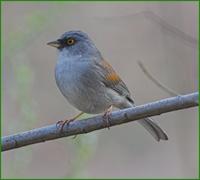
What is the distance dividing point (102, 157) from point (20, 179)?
9.65 ft

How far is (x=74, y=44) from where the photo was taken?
5.77m

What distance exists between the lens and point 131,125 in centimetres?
827

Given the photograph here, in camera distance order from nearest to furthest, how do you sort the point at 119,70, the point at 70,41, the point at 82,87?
the point at 82,87 < the point at 70,41 < the point at 119,70

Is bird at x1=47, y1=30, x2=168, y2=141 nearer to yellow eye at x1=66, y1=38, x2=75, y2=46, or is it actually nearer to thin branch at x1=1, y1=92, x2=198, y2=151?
yellow eye at x1=66, y1=38, x2=75, y2=46

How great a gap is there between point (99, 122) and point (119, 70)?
4231mm

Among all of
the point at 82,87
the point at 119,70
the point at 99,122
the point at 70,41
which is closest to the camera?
the point at 99,122

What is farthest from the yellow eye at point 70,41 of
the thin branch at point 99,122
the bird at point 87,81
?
the thin branch at point 99,122

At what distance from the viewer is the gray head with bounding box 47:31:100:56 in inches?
224

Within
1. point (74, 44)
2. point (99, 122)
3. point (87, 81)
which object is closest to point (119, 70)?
point (74, 44)

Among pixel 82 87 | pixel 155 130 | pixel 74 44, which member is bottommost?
pixel 155 130

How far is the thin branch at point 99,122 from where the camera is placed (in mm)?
3955

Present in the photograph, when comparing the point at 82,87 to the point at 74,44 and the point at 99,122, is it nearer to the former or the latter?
the point at 74,44

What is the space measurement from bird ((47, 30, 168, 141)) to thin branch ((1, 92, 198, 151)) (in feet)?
2.49

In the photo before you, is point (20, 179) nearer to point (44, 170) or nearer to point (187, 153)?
point (187, 153)
